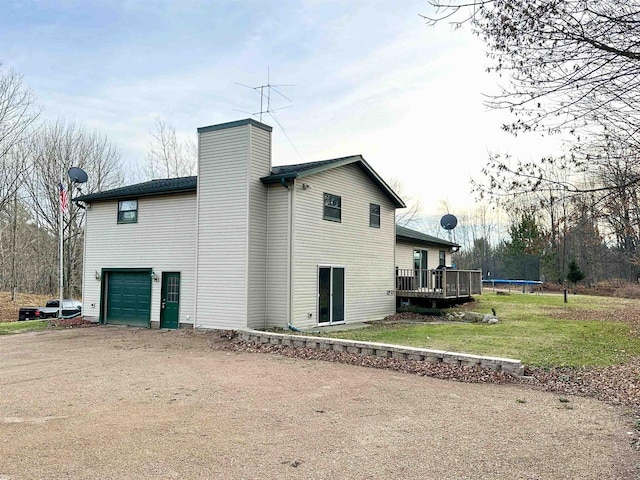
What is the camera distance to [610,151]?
16.2 feet

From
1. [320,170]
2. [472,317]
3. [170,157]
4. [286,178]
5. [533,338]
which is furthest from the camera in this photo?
[170,157]

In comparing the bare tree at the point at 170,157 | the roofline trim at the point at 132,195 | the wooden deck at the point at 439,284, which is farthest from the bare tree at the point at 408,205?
the roofline trim at the point at 132,195

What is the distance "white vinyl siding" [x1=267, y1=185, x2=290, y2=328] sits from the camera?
13.3 meters

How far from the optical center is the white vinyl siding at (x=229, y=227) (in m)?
13.0

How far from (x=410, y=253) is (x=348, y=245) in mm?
7506

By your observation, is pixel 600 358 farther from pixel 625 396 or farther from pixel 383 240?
pixel 383 240

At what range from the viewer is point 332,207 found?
14945mm

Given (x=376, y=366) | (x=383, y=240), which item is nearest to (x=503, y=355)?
(x=376, y=366)

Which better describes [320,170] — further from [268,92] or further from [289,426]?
[289,426]

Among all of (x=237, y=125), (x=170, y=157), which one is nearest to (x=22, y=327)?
(x=237, y=125)

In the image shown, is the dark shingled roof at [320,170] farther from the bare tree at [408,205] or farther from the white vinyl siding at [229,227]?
the bare tree at [408,205]

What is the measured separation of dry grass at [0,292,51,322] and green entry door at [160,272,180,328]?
1031 centimetres

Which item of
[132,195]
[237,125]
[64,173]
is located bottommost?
[132,195]

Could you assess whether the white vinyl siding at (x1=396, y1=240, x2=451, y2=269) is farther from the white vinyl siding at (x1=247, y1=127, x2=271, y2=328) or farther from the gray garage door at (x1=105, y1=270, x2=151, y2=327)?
the gray garage door at (x1=105, y1=270, x2=151, y2=327)
